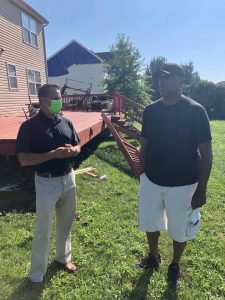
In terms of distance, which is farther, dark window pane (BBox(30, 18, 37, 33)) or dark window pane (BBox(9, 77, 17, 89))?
dark window pane (BBox(30, 18, 37, 33))

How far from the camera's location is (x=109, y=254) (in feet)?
12.0

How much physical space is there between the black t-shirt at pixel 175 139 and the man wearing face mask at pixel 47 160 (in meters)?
0.72

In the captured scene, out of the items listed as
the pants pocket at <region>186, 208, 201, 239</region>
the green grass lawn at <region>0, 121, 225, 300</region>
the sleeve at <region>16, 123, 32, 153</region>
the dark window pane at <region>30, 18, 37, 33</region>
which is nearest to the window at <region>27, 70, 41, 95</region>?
the dark window pane at <region>30, 18, 37, 33</region>

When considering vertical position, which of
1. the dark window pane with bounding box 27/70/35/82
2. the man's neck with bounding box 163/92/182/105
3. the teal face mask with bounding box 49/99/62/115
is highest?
the dark window pane with bounding box 27/70/35/82

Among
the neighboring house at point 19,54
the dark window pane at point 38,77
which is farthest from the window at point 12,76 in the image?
the dark window pane at point 38,77

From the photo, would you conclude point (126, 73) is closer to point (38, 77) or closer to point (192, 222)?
point (38, 77)

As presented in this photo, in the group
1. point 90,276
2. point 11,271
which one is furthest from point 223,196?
point 11,271

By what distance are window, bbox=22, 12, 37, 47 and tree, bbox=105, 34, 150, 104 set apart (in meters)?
8.31

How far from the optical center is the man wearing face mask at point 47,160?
2684mm

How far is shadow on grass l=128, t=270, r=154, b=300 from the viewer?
294 centimetres

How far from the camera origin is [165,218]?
3170mm

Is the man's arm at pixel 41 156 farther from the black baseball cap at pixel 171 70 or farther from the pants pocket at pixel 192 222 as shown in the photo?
the pants pocket at pixel 192 222

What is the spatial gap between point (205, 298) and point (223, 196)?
3.17 metres

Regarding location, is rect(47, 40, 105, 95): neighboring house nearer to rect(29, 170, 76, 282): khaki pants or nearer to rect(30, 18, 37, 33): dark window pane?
rect(30, 18, 37, 33): dark window pane
